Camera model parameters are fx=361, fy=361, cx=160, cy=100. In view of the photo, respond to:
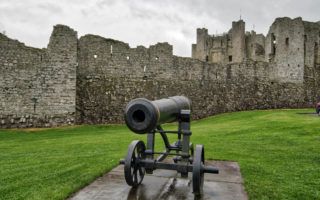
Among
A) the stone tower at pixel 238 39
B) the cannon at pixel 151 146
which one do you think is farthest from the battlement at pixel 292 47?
the cannon at pixel 151 146

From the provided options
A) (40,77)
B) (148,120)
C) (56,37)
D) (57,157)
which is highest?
(56,37)

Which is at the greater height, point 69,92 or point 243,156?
point 69,92

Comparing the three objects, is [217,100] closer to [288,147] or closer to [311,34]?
[311,34]

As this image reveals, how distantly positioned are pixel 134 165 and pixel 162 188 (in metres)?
0.66

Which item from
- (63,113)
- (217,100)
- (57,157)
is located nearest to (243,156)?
(57,157)

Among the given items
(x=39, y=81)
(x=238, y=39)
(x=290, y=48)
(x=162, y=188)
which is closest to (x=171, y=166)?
(x=162, y=188)

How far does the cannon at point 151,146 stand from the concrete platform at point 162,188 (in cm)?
22

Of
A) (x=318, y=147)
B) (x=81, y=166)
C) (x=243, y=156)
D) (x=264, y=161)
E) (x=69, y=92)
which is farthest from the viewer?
(x=69, y=92)

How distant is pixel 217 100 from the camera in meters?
30.3

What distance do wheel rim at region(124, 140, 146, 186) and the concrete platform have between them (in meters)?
0.16

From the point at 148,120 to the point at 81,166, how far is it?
3.67 m

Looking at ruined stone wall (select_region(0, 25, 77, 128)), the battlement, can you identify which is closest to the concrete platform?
ruined stone wall (select_region(0, 25, 77, 128))

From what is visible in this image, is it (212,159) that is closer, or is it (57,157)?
(212,159)

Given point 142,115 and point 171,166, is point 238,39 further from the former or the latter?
point 142,115
